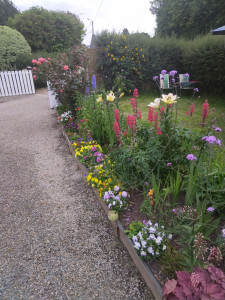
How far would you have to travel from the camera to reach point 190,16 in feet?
57.9

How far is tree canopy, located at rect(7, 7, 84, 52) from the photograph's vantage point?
1638cm

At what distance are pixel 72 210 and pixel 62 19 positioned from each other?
19955mm

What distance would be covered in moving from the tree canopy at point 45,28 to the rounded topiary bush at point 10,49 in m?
4.65

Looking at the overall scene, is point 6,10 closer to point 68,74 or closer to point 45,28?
point 45,28

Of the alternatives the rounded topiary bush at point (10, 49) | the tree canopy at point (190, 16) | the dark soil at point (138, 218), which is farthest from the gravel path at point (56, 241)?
the tree canopy at point (190, 16)

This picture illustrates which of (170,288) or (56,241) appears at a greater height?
(170,288)

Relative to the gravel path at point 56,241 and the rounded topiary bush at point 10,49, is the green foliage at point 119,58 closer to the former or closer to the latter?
the gravel path at point 56,241

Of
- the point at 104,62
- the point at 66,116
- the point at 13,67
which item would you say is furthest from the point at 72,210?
the point at 13,67

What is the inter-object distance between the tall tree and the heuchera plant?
2684cm

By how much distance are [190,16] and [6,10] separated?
728 inches

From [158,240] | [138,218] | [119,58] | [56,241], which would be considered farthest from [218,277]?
[119,58]

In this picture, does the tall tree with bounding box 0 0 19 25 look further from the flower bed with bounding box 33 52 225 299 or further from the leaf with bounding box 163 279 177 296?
the leaf with bounding box 163 279 177 296

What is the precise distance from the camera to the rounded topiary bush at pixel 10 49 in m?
11.5

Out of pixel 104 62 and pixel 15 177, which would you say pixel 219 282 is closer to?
pixel 15 177
